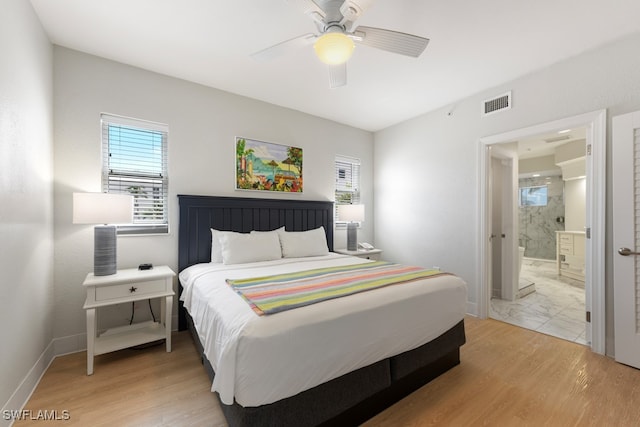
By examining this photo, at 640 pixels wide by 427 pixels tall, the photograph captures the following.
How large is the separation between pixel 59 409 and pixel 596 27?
4.81 metres

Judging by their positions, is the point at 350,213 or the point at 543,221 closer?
the point at 350,213

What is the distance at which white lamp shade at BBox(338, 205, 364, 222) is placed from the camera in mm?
3963

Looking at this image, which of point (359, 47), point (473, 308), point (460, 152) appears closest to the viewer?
point (359, 47)

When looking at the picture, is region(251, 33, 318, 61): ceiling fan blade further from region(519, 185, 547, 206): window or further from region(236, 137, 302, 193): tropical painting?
region(519, 185, 547, 206): window

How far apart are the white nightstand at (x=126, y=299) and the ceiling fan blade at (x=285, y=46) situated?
6.61ft

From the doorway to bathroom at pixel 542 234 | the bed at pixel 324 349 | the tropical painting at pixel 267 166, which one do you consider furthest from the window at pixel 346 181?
the bed at pixel 324 349

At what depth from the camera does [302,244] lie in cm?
320

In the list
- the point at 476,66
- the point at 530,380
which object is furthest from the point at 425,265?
the point at 476,66

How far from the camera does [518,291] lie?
409cm

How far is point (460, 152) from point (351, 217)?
1717mm

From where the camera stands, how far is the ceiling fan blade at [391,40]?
1654 millimetres

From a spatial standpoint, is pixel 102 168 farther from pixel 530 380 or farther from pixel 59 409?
pixel 530 380

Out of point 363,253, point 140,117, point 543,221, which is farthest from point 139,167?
point 543,221

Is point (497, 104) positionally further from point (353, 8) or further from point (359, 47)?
point (353, 8)
